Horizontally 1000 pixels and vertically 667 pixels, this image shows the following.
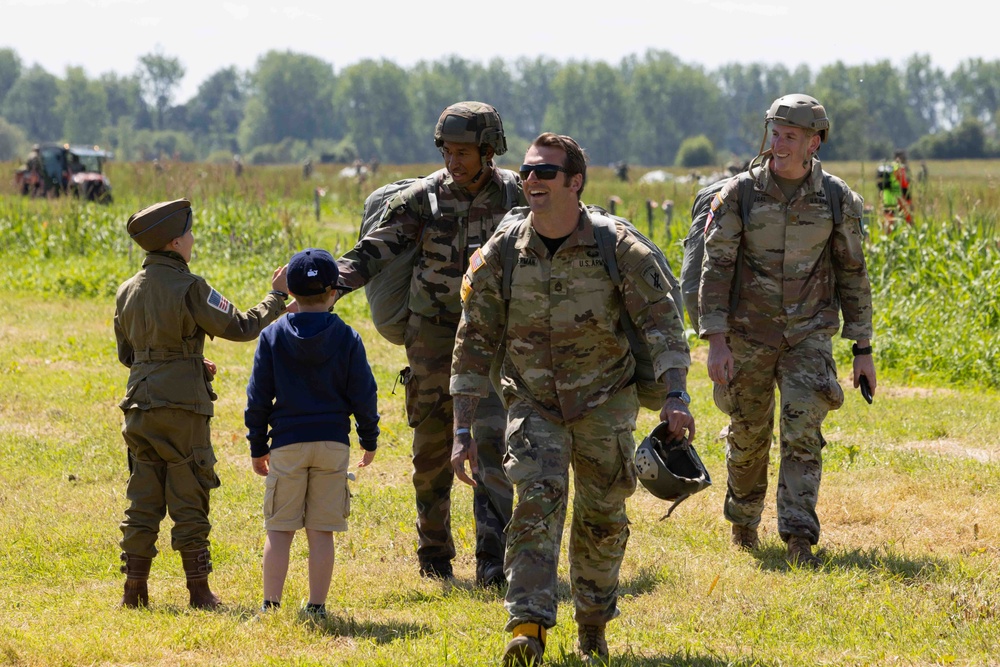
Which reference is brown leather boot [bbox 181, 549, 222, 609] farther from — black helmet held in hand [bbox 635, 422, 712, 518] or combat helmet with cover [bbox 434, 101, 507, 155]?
black helmet held in hand [bbox 635, 422, 712, 518]

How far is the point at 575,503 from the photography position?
4961 millimetres

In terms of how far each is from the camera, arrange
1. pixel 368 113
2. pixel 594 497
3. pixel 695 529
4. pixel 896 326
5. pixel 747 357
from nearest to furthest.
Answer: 1. pixel 594 497
2. pixel 747 357
3. pixel 695 529
4. pixel 896 326
5. pixel 368 113

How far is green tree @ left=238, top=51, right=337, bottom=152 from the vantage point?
186 meters

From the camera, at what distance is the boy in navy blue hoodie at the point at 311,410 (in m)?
5.30

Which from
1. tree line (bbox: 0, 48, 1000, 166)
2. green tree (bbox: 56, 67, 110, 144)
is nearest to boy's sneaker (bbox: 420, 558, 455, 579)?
tree line (bbox: 0, 48, 1000, 166)

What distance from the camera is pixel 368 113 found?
536 feet

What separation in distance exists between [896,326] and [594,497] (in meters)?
8.96

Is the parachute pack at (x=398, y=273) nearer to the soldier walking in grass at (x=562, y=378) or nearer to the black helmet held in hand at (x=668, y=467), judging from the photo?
the soldier walking in grass at (x=562, y=378)

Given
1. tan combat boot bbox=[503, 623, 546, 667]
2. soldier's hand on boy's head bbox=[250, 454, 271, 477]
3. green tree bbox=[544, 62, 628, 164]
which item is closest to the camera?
tan combat boot bbox=[503, 623, 546, 667]

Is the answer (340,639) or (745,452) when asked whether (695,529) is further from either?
(340,639)

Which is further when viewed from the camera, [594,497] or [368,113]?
[368,113]

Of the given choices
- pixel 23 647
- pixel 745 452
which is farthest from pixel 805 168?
pixel 23 647

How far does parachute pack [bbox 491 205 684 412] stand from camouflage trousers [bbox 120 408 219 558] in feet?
6.00

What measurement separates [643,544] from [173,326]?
2859mm
